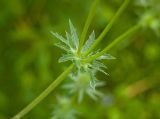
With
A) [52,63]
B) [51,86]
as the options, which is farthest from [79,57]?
[52,63]

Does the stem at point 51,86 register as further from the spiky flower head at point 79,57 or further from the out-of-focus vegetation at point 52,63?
the out-of-focus vegetation at point 52,63

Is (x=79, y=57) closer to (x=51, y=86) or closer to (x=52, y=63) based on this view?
(x=51, y=86)

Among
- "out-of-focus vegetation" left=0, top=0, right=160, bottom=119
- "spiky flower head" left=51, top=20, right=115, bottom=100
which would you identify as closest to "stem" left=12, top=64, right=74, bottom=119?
"spiky flower head" left=51, top=20, right=115, bottom=100

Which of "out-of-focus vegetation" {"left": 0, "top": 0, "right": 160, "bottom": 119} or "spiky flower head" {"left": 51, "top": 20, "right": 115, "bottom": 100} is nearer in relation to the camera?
"spiky flower head" {"left": 51, "top": 20, "right": 115, "bottom": 100}

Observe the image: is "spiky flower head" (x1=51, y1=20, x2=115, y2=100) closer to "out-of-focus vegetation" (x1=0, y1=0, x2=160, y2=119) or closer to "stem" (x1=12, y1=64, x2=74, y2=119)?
"stem" (x1=12, y1=64, x2=74, y2=119)

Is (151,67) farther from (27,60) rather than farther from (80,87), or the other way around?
(80,87)

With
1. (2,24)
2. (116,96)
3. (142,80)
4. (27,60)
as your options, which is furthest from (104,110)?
(2,24)

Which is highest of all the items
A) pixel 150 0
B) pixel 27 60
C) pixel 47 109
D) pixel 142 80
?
pixel 150 0

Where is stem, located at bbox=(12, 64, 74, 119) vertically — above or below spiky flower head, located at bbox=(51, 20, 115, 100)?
below
